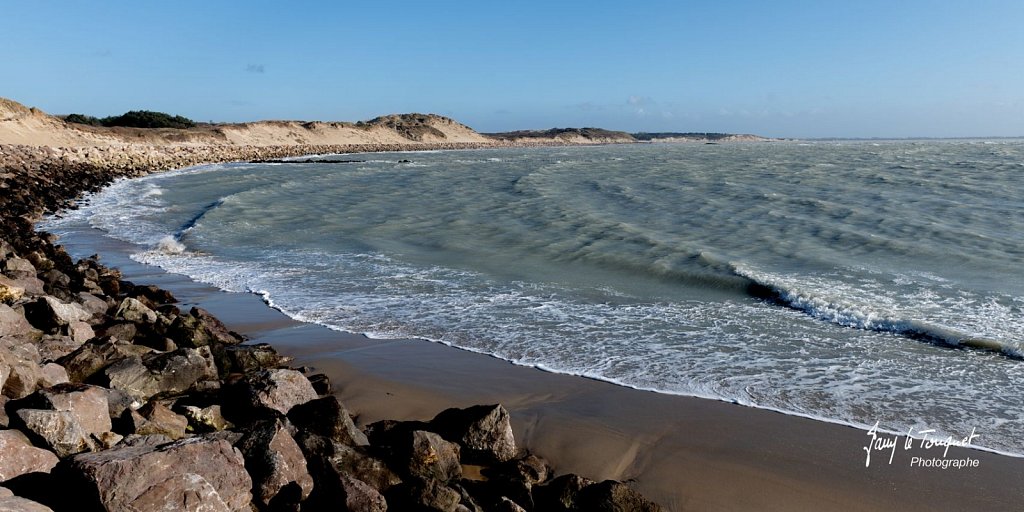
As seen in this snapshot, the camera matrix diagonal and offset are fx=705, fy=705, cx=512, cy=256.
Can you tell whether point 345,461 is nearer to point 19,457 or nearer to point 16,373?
point 19,457

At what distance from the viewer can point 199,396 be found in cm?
546

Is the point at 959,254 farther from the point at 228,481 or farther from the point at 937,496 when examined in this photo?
the point at 228,481

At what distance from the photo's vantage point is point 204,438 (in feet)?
12.5

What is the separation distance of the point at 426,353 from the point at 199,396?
2.55 metres

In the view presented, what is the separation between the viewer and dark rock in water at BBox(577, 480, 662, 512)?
3.96 meters

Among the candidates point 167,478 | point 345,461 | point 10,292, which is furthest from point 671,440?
point 10,292

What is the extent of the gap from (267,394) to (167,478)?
70.1 inches

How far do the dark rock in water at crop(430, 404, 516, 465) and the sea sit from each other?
1970mm

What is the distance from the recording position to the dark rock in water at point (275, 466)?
3.75 meters

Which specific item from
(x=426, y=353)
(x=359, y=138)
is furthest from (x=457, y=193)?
(x=359, y=138)

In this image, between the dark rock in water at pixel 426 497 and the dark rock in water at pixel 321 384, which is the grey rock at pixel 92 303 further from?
the dark rock in water at pixel 426 497

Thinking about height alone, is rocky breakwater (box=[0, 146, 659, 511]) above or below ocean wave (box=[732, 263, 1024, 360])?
above

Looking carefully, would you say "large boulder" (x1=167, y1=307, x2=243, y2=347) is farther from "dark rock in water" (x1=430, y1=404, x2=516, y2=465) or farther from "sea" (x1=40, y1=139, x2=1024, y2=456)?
"dark rock in water" (x1=430, y1=404, x2=516, y2=465)

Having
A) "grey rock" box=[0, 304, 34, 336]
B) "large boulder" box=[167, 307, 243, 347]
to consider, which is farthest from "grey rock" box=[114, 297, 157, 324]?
"grey rock" box=[0, 304, 34, 336]
